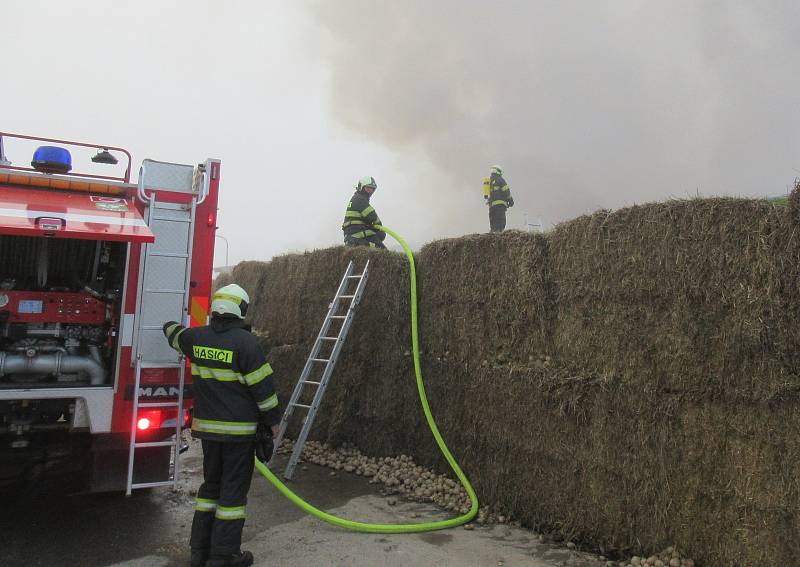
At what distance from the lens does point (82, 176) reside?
15.4 ft

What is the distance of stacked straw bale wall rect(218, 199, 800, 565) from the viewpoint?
365 cm

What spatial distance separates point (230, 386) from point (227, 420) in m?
0.23

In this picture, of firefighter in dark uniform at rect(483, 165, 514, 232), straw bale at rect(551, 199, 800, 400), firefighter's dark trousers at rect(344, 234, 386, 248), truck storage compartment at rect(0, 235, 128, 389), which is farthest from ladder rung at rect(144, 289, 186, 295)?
firefighter in dark uniform at rect(483, 165, 514, 232)

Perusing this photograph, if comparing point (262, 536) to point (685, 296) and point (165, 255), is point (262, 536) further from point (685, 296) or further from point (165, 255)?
point (685, 296)

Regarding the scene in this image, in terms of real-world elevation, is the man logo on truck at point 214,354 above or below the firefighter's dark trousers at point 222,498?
above

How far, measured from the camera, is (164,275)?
15.4 feet

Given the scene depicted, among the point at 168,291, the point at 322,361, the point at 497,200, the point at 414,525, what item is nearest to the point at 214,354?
the point at 168,291

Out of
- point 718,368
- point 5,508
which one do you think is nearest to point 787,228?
point 718,368

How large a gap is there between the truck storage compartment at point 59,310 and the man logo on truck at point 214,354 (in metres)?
0.86

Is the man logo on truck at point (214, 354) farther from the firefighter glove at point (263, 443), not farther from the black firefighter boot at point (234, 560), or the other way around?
the black firefighter boot at point (234, 560)

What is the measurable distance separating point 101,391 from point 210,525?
4.17ft

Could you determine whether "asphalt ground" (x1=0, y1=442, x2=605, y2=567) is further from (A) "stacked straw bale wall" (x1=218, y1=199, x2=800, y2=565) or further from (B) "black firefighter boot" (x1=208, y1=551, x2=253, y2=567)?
(A) "stacked straw bale wall" (x1=218, y1=199, x2=800, y2=565)

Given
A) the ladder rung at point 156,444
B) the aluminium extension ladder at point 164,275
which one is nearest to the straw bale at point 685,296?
the aluminium extension ladder at point 164,275

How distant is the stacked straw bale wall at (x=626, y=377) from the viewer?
3.65m
